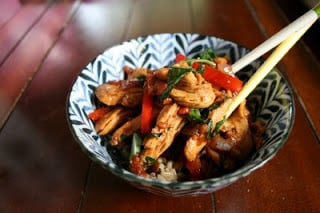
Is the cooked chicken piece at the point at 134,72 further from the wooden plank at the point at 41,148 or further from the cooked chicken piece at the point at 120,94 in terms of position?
the wooden plank at the point at 41,148

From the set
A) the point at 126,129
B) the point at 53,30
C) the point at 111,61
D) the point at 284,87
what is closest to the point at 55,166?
the point at 126,129

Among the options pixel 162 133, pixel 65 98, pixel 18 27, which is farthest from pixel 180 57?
pixel 18 27

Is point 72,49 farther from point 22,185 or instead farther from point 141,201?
point 141,201

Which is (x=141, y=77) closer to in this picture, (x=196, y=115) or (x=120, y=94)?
(x=120, y=94)

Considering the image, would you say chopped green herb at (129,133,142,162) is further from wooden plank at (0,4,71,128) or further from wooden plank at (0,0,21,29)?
wooden plank at (0,0,21,29)

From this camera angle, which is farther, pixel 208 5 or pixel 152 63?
pixel 208 5

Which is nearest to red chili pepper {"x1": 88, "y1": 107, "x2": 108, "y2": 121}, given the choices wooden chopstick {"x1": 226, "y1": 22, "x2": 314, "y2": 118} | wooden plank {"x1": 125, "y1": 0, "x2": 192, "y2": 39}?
wooden chopstick {"x1": 226, "y1": 22, "x2": 314, "y2": 118}
